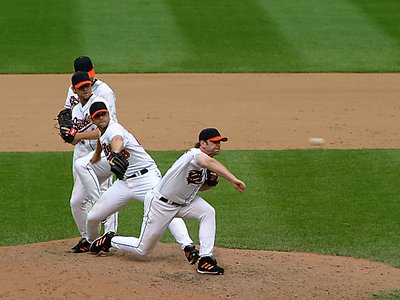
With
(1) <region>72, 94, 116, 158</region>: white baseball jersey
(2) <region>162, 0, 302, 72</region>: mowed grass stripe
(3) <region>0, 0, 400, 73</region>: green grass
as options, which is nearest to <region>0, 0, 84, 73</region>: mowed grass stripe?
(3) <region>0, 0, 400, 73</region>: green grass

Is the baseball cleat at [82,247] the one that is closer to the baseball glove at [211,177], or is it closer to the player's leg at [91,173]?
the player's leg at [91,173]

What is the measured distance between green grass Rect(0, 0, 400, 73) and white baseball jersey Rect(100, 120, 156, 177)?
9.27m

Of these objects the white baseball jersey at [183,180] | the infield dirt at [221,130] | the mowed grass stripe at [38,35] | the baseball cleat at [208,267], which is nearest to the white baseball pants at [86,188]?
the infield dirt at [221,130]

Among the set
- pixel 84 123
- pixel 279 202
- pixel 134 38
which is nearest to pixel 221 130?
pixel 279 202

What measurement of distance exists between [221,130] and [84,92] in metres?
5.62

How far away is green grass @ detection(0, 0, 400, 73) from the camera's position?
19.6 m

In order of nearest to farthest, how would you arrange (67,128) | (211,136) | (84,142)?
(211,136)
(67,128)
(84,142)

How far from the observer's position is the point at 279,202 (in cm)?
1227

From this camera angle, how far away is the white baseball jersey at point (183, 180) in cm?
925

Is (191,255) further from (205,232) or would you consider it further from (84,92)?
(84,92)

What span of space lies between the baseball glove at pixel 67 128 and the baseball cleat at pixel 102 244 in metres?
1.04

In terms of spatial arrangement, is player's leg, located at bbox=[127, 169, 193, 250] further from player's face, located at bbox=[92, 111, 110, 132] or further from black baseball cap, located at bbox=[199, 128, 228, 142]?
black baseball cap, located at bbox=[199, 128, 228, 142]

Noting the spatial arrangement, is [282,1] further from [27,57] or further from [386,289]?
[386,289]

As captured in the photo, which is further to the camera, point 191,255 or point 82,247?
point 82,247
